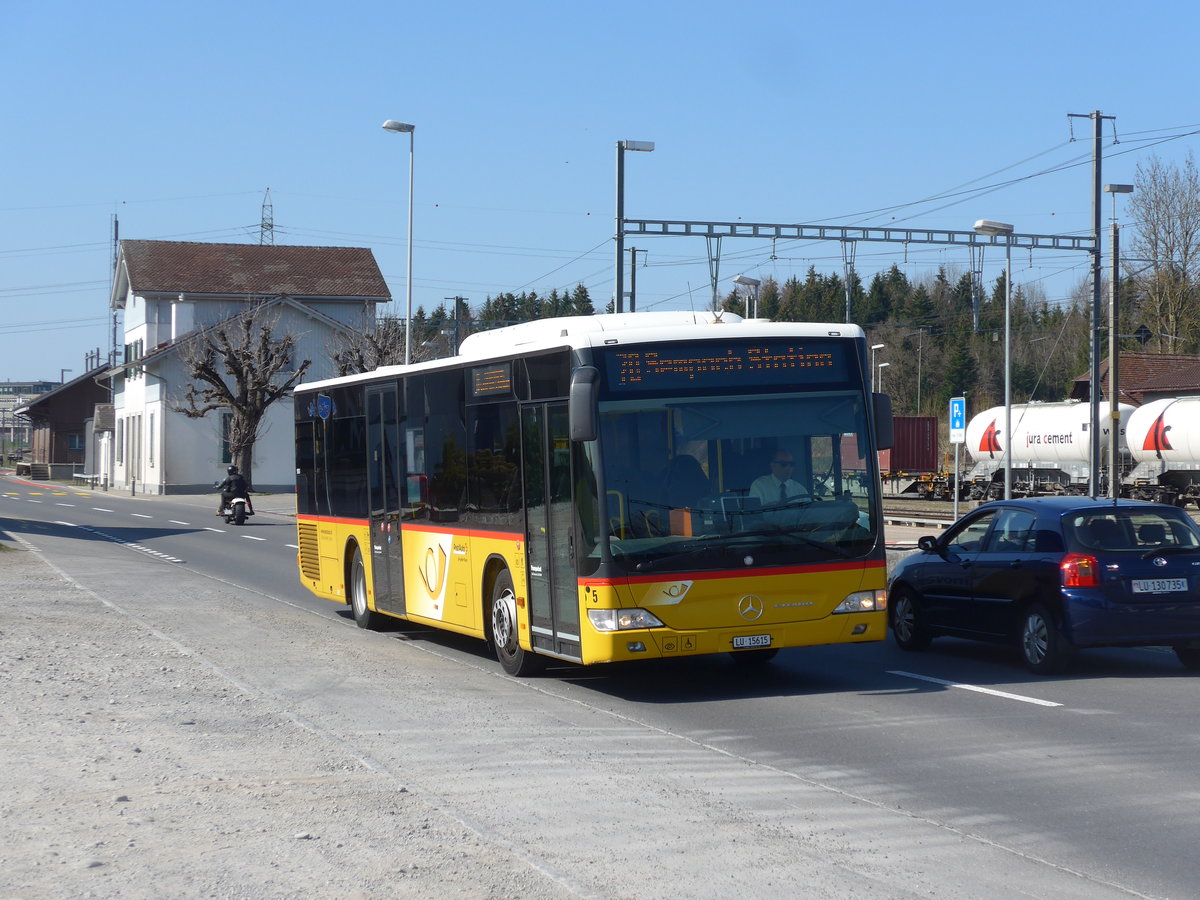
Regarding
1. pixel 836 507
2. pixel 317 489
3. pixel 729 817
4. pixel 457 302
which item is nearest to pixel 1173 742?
pixel 836 507

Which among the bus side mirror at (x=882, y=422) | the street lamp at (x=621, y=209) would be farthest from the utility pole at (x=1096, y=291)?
the bus side mirror at (x=882, y=422)

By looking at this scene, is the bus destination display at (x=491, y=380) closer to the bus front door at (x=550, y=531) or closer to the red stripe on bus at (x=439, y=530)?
the bus front door at (x=550, y=531)

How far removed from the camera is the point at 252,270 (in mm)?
77375

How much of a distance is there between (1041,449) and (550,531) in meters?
40.3

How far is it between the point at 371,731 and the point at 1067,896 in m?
4.84

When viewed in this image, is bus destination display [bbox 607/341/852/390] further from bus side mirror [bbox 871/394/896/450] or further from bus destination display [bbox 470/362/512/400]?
bus destination display [bbox 470/362/512/400]

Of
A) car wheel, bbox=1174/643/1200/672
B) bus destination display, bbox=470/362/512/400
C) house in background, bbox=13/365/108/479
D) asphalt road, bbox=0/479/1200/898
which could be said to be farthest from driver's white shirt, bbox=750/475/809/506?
house in background, bbox=13/365/108/479

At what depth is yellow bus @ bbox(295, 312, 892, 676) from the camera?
10.6 meters

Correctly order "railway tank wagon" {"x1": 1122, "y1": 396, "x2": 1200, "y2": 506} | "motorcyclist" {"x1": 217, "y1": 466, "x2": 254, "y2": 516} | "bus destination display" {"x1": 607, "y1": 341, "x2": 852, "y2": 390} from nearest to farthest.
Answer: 1. "bus destination display" {"x1": 607, "y1": 341, "x2": 852, "y2": 390}
2. "motorcyclist" {"x1": 217, "y1": 466, "x2": 254, "y2": 516}
3. "railway tank wagon" {"x1": 1122, "y1": 396, "x2": 1200, "y2": 506}

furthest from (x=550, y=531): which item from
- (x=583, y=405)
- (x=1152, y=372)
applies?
(x=1152, y=372)

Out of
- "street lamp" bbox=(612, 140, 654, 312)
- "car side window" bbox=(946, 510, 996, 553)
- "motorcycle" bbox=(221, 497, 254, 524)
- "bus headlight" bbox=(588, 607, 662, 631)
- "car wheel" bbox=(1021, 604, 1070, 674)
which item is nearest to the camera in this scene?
"bus headlight" bbox=(588, 607, 662, 631)

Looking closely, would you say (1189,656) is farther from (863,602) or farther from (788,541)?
(788,541)

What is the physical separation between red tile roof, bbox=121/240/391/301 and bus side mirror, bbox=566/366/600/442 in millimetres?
66755

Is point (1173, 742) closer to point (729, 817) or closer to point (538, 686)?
point (729, 817)
